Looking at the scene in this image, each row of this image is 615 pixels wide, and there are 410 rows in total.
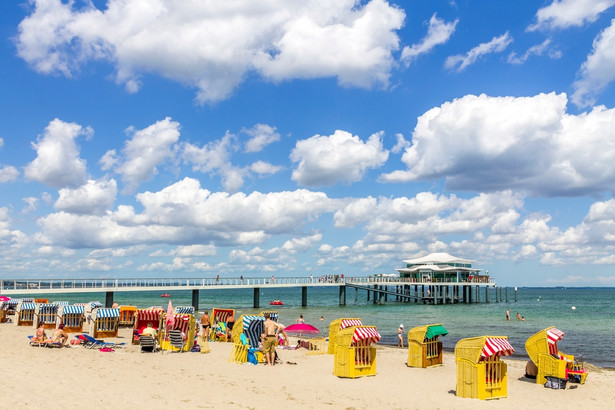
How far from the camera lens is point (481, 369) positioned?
11.9m

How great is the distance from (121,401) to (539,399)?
943 centimetres

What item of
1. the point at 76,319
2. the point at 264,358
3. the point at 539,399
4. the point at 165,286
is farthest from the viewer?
the point at 165,286

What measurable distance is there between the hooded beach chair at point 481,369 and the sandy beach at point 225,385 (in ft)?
0.94

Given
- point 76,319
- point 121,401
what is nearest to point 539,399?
point 121,401

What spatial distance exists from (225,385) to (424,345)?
6.99 meters

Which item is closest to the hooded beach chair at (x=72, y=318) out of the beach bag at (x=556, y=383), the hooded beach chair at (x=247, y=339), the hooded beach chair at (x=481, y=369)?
the hooded beach chair at (x=247, y=339)

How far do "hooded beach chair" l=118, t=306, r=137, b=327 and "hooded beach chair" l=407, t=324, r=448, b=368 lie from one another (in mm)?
17046

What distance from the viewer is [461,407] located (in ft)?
36.5

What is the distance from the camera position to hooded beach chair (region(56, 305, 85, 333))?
901 inches

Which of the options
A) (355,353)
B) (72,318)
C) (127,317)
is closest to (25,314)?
(127,317)

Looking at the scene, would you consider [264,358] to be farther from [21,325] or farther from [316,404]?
[21,325]

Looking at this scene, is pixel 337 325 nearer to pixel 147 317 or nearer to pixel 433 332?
pixel 433 332

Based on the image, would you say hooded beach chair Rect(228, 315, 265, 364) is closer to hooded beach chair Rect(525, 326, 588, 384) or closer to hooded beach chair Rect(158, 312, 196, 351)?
hooded beach chair Rect(158, 312, 196, 351)

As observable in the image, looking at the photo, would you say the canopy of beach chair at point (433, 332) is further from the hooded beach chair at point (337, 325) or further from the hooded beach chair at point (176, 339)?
the hooded beach chair at point (176, 339)
